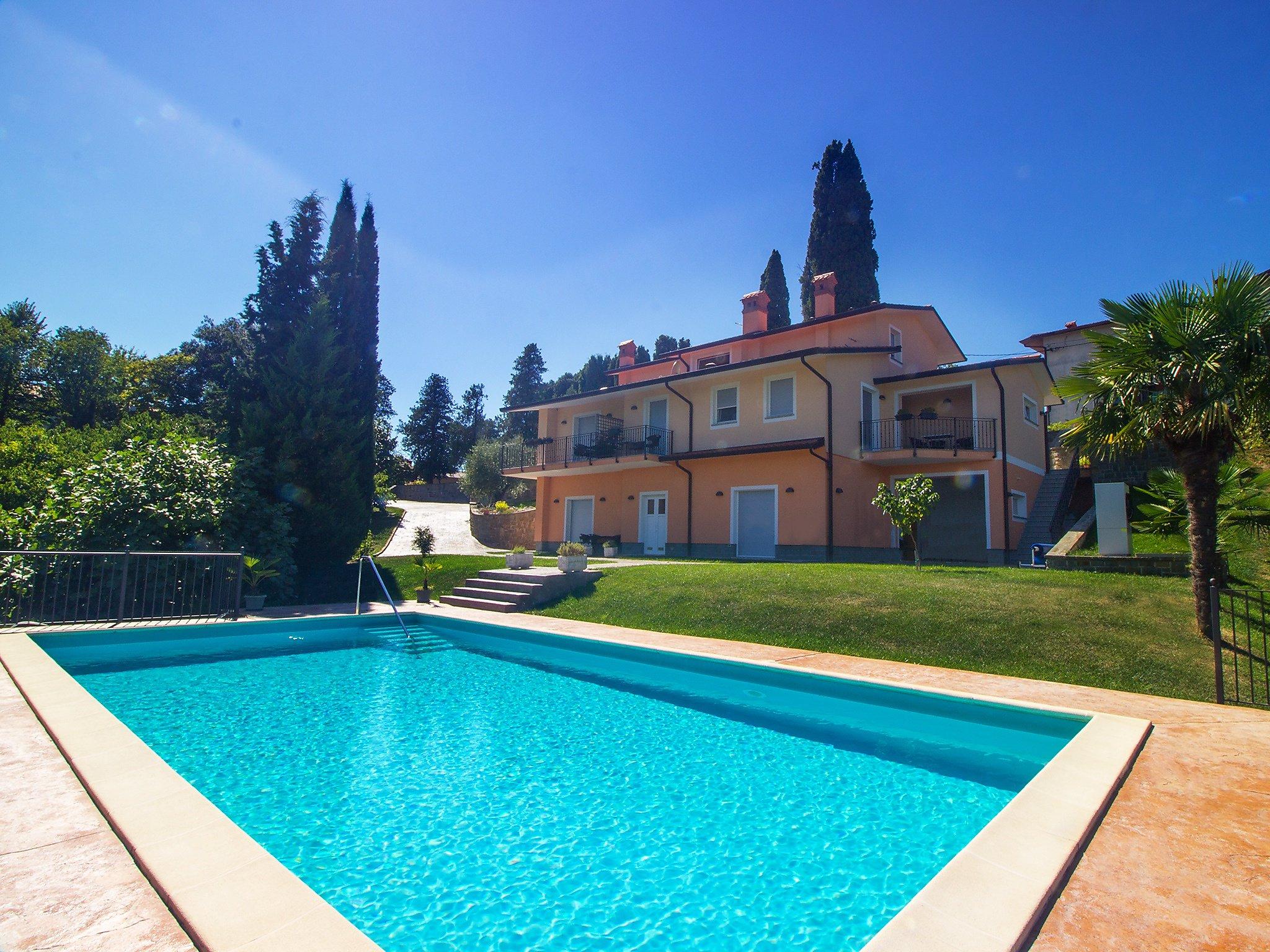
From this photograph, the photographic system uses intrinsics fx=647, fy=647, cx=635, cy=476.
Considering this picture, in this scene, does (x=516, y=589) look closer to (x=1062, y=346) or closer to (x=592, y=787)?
(x=592, y=787)

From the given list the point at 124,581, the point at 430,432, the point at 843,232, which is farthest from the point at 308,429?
the point at 430,432

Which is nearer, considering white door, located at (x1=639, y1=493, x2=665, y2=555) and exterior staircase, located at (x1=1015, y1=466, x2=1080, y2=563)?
exterior staircase, located at (x1=1015, y1=466, x2=1080, y2=563)

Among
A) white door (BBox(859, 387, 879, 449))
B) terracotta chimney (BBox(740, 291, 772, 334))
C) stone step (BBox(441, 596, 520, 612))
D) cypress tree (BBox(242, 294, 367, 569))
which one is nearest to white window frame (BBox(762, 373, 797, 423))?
white door (BBox(859, 387, 879, 449))

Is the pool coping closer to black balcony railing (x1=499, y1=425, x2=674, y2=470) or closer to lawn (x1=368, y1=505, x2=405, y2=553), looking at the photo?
black balcony railing (x1=499, y1=425, x2=674, y2=470)

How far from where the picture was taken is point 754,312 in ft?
80.1

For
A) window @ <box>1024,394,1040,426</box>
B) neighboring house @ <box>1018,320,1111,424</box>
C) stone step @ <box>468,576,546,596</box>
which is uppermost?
neighboring house @ <box>1018,320,1111,424</box>

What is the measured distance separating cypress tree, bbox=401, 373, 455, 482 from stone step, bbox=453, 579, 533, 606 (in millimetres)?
43491

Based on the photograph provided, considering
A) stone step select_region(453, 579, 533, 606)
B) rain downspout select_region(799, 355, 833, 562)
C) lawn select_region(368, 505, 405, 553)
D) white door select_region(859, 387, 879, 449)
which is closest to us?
stone step select_region(453, 579, 533, 606)

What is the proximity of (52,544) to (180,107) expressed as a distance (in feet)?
24.7

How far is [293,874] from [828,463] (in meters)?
16.7

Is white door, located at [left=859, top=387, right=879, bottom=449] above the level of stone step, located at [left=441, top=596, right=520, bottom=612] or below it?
above

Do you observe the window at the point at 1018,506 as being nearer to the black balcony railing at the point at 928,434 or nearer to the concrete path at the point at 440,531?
the black balcony railing at the point at 928,434

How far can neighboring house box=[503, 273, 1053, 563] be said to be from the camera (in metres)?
18.1

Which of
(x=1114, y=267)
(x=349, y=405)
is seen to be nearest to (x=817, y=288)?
(x=1114, y=267)
